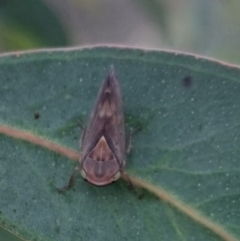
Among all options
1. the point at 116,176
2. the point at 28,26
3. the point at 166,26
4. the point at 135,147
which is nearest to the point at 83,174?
the point at 116,176

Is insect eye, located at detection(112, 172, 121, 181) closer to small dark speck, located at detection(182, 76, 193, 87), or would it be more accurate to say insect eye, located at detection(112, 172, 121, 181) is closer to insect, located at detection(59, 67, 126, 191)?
insect, located at detection(59, 67, 126, 191)

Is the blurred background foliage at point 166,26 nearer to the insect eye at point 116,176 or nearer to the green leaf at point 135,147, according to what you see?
the green leaf at point 135,147

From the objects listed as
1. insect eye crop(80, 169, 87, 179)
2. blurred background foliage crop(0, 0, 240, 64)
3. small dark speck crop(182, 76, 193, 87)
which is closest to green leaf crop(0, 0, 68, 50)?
blurred background foliage crop(0, 0, 240, 64)

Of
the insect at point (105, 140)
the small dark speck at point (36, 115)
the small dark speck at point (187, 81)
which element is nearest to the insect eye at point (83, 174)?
the insect at point (105, 140)

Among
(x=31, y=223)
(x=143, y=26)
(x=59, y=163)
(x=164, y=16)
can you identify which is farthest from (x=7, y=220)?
(x=143, y=26)

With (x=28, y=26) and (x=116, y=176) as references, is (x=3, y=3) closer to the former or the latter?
(x=28, y=26)

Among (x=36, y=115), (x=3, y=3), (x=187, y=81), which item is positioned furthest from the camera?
(x=3, y=3)

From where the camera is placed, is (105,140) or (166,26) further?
(166,26)
